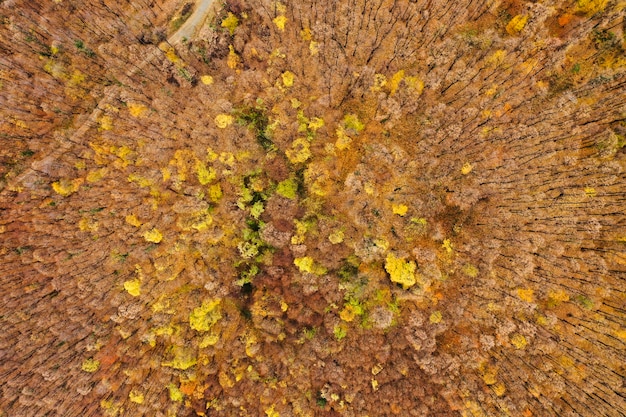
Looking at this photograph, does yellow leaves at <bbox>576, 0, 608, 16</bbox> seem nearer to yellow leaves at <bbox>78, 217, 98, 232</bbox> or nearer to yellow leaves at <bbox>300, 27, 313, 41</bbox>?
yellow leaves at <bbox>300, 27, 313, 41</bbox>

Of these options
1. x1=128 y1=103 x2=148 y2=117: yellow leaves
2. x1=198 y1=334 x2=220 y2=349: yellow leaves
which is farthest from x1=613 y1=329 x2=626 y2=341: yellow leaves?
x1=128 y1=103 x2=148 y2=117: yellow leaves

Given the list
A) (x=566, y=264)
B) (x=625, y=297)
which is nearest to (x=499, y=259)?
(x=566, y=264)

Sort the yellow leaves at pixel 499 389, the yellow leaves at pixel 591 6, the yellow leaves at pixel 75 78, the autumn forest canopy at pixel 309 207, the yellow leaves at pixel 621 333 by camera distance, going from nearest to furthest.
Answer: the yellow leaves at pixel 621 333
the yellow leaves at pixel 591 6
the yellow leaves at pixel 499 389
the autumn forest canopy at pixel 309 207
the yellow leaves at pixel 75 78

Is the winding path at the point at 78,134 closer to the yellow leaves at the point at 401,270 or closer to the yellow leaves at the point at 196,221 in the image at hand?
the yellow leaves at the point at 196,221

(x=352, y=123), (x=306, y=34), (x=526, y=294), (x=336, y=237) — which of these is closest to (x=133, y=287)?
(x=336, y=237)

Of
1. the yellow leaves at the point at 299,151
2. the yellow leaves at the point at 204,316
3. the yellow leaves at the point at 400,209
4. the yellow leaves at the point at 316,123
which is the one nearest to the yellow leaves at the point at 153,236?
the yellow leaves at the point at 204,316

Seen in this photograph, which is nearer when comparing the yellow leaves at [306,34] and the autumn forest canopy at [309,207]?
the autumn forest canopy at [309,207]

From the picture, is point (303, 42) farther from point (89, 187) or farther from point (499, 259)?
point (499, 259)
